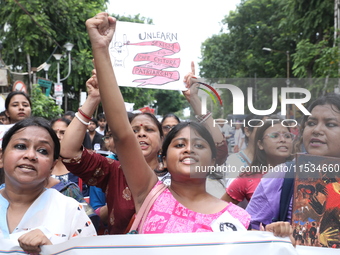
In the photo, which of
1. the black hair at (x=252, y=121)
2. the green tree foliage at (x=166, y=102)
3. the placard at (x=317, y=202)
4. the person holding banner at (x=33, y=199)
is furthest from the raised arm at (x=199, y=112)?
the green tree foliage at (x=166, y=102)

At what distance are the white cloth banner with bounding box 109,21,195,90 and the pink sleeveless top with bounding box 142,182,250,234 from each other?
1.52m

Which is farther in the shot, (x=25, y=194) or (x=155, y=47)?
(x=155, y=47)

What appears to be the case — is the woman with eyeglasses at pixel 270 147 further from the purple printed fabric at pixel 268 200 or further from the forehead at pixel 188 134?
the forehead at pixel 188 134

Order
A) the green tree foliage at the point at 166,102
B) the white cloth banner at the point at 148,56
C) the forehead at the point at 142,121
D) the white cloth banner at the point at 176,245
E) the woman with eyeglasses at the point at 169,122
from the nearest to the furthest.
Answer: the white cloth banner at the point at 176,245
the forehead at the point at 142,121
the white cloth banner at the point at 148,56
the woman with eyeglasses at the point at 169,122
the green tree foliage at the point at 166,102

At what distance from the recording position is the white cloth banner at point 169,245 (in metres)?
1.89

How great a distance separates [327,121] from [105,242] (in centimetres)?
110

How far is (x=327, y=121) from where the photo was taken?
201 centimetres

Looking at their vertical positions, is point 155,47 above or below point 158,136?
above

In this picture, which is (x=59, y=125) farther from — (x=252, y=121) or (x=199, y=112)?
(x=252, y=121)

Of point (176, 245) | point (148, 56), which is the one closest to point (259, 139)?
point (176, 245)

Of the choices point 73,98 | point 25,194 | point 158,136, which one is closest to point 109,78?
point 25,194

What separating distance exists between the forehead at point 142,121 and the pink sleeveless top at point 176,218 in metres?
1.08

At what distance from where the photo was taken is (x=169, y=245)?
1.90 metres

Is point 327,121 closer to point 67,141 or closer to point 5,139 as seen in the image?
point 67,141
